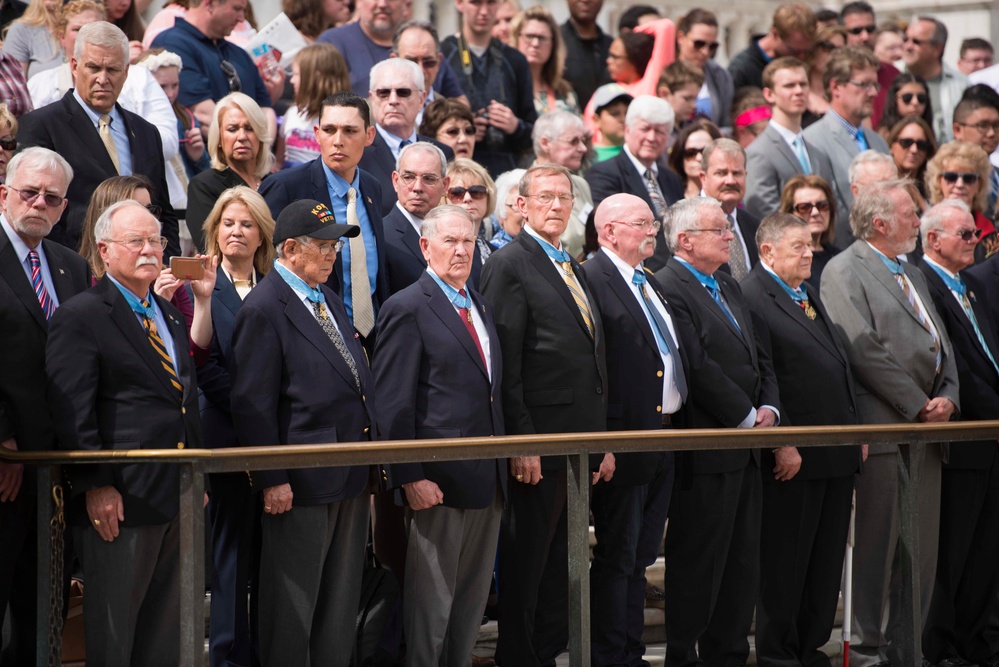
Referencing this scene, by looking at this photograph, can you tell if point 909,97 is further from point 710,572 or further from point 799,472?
point 710,572

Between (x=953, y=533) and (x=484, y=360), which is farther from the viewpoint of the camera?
(x=953, y=533)

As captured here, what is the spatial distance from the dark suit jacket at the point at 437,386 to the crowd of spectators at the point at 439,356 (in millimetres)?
12

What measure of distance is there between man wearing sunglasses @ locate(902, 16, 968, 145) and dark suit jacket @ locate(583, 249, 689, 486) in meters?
6.31

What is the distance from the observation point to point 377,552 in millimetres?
6156

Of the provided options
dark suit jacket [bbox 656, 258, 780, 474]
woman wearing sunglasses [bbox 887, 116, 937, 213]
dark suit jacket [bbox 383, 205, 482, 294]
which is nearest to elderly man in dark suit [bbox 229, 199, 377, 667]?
dark suit jacket [bbox 383, 205, 482, 294]

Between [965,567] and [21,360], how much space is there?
14.9ft

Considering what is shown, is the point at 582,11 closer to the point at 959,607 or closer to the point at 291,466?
the point at 959,607

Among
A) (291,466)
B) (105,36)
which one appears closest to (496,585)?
(291,466)

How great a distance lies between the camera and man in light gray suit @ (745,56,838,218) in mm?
8766

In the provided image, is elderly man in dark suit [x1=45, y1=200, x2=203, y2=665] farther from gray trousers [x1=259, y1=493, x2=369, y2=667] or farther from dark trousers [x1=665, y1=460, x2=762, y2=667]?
dark trousers [x1=665, y1=460, x2=762, y2=667]

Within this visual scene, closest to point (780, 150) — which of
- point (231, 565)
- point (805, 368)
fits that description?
point (805, 368)

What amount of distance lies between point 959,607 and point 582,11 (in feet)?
17.5

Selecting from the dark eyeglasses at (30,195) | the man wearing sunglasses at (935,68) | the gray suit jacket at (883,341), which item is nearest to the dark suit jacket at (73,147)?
the dark eyeglasses at (30,195)

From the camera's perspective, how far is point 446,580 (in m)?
5.55
